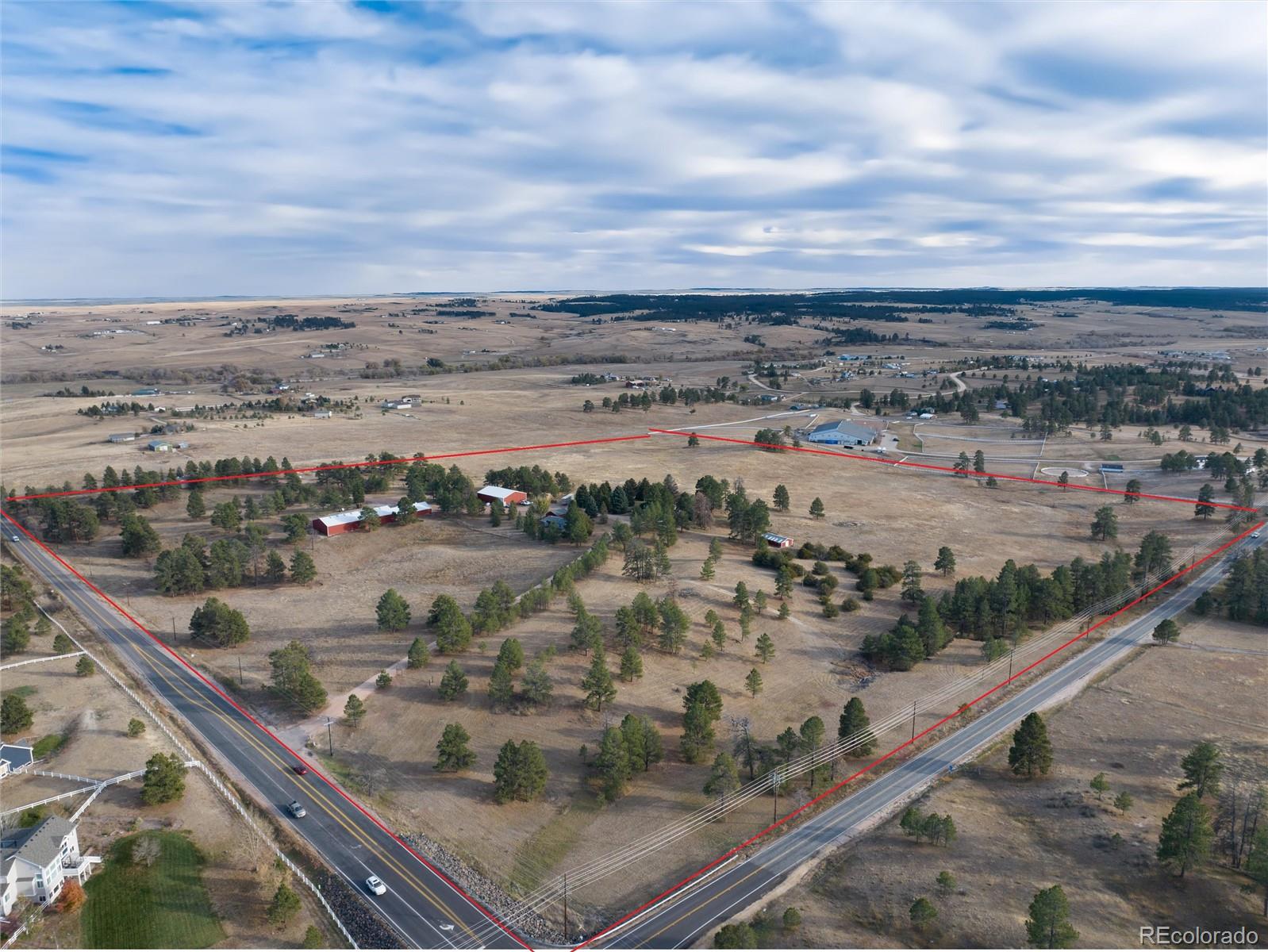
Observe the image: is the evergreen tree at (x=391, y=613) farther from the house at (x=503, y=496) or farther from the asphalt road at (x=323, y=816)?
the house at (x=503, y=496)

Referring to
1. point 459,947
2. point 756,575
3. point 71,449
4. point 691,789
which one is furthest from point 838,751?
point 71,449

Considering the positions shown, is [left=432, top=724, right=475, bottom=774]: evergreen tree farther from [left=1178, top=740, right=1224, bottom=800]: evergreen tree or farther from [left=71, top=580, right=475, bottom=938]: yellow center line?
[left=1178, top=740, right=1224, bottom=800]: evergreen tree

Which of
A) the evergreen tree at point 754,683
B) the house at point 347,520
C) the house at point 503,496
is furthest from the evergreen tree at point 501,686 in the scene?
the house at point 503,496

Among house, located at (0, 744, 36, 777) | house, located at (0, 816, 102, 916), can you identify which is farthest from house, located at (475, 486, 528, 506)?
house, located at (0, 816, 102, 916)

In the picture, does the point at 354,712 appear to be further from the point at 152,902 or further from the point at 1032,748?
the point at 1032,748

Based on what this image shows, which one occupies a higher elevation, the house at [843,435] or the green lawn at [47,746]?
the house at [843,435]

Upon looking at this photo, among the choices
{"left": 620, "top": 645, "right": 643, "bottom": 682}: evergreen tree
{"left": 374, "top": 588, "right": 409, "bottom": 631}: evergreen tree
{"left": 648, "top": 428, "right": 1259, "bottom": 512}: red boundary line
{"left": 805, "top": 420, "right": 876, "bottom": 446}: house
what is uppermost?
{"left": 805, "top": 420, "right": 876, "bottom": 446}: house

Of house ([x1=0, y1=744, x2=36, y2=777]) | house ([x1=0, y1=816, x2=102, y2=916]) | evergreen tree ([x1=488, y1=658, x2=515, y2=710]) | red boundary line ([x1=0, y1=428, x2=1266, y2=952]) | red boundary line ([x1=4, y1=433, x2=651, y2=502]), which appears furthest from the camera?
red boundary line ([x1=4, y1=433, x2=651, y2=502])

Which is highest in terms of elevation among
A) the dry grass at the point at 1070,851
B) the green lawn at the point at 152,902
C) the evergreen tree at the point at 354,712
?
the evergreen tree at the point at 354,712
